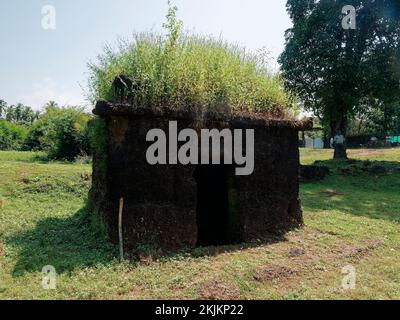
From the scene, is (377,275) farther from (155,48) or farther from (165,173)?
(155,48)

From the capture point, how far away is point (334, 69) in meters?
17.4

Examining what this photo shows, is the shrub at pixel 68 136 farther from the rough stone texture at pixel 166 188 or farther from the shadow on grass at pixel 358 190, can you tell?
the rough stone texture at pixel 166 188

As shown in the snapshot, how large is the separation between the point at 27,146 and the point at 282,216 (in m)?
17.7

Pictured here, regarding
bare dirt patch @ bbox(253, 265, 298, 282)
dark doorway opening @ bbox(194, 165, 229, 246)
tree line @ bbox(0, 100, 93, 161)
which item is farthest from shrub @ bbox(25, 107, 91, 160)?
bare dirt patch @ bbox(253, 265, 298, 282)

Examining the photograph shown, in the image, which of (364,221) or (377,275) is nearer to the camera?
(377,275)

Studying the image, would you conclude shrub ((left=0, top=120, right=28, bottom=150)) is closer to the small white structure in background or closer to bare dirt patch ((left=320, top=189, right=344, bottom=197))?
bare dirt patch ((left=320, top=189, right=344, bottom=197))

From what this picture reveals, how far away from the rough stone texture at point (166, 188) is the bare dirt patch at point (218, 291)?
1.27 m

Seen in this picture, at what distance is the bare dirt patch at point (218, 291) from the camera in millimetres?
4483

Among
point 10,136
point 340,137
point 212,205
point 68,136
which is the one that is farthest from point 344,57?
point 10,136

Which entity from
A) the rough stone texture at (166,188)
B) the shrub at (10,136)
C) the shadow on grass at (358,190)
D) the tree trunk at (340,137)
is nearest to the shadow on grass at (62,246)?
the rough stone texture at (166,188)

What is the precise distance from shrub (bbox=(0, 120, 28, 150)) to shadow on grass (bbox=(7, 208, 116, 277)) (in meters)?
20.8

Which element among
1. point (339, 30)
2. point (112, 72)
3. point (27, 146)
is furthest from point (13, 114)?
point (112, 72)

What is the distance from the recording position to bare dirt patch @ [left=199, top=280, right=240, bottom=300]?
4.48m

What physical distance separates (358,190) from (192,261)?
33.6ft
